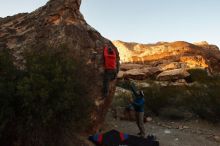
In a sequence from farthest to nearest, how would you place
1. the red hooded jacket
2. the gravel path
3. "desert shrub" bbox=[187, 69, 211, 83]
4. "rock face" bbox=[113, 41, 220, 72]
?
"rock face" bbox=[113, 41, 220, 72]
"desert shrub" bbox=[187, 69, 211, 83]
the gravel path
the red hooded jacket

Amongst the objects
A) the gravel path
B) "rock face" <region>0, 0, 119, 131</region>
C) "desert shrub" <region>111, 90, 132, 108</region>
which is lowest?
the gravel path

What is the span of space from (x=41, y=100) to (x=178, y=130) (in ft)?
27.1

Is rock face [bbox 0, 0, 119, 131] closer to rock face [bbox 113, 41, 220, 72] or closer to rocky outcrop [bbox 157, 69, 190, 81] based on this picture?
rocky outcrop [bbox 157, 69, 190, 81]

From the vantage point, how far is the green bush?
29.9 ft

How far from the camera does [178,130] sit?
15750mm

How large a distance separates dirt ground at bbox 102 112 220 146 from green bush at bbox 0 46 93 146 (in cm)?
422

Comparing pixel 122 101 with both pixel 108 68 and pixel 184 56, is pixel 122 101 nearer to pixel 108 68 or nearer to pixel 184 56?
pixel 108 68

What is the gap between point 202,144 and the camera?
13.8 m

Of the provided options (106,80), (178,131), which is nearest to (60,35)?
(106,80)

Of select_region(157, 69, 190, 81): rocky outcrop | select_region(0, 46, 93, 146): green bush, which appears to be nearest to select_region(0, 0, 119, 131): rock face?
select_region(0, 46, 93, 146): green bush

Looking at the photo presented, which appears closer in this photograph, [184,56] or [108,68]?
[108,68]

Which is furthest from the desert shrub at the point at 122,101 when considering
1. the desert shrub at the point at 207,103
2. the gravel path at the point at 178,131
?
the desert shrub at the point at 207,103

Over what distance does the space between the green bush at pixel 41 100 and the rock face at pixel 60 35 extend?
4.83 ft

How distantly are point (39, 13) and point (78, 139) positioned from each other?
5035mm
